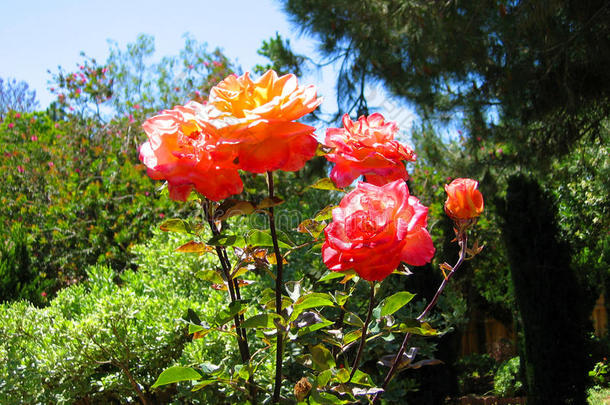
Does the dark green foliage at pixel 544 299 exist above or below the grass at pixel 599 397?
above

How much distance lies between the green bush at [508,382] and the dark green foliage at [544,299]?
140cm

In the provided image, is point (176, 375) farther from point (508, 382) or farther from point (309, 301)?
point (508, 382)

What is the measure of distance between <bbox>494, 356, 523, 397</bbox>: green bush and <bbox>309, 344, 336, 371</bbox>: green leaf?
6232mm

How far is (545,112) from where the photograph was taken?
4594mm

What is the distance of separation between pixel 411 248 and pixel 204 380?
Result: 1.42ft

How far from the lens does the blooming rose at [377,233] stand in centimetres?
70

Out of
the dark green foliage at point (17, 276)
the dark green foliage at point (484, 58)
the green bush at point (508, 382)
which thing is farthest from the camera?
the green bush at point (508, 382)

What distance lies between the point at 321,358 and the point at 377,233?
1.11 ft

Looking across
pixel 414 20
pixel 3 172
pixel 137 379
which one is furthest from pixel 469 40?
pixel 3 172

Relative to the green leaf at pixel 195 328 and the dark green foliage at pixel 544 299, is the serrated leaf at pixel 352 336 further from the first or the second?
the dark green foliage at pixel 544 299

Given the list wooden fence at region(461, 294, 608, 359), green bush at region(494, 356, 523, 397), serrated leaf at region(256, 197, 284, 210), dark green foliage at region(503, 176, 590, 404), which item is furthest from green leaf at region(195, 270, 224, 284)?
wooden fence at region(461, 294, 608, 359)

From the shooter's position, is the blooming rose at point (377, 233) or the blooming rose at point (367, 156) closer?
the blooming rose at point (377, 233)

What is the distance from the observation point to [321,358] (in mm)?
926

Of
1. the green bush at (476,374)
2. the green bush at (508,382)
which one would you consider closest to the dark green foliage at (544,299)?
the green bush at (508,382)
